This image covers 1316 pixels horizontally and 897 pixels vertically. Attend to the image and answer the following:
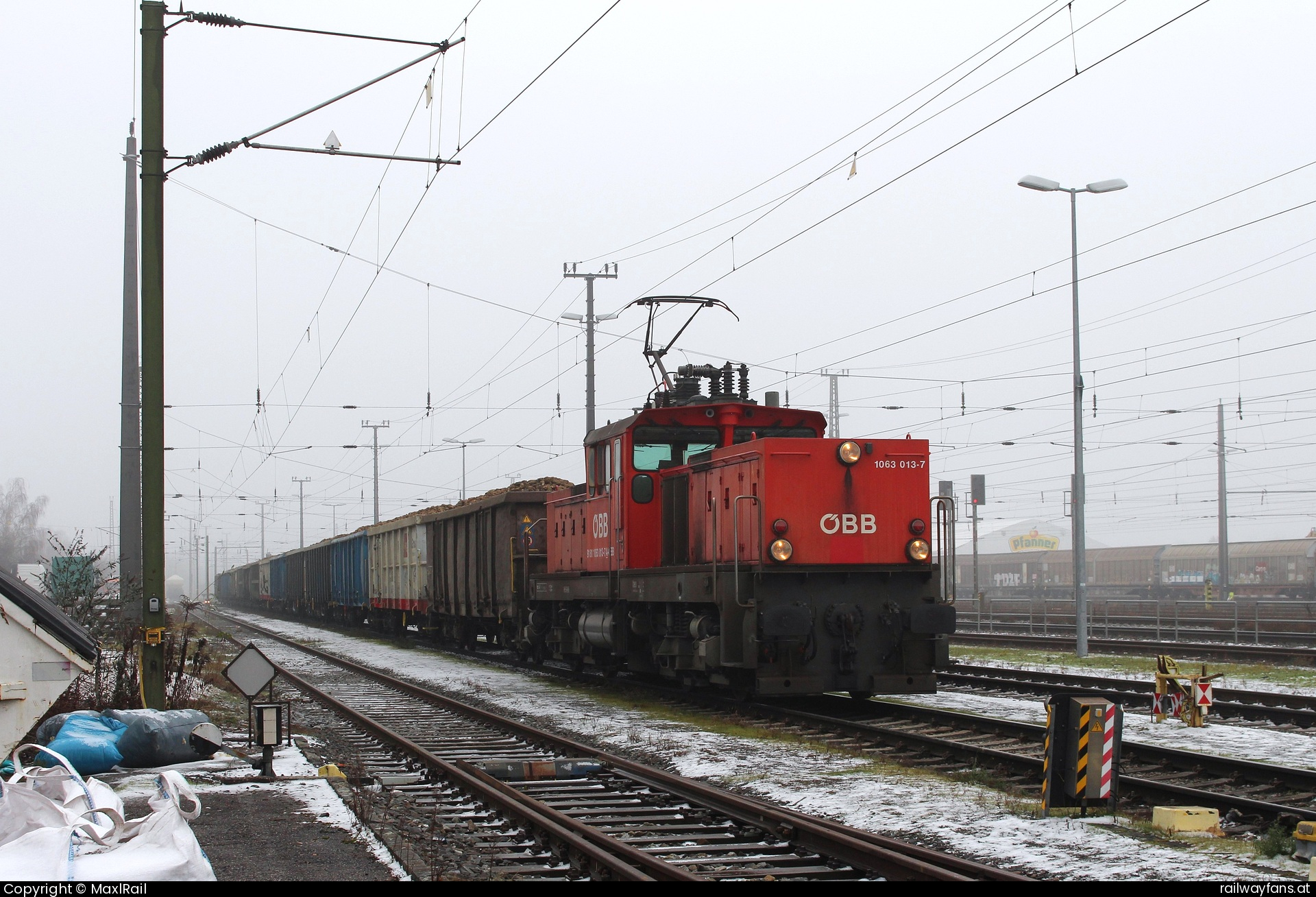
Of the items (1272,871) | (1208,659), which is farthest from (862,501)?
(1208,659)

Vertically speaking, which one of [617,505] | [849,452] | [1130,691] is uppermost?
[849,452]

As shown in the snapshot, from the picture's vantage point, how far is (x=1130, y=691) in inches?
581

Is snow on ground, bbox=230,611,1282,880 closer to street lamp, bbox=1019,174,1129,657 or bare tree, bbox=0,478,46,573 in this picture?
street lamp, bbox=1019,174,1129,657

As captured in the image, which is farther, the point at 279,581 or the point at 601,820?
the point at 279,581

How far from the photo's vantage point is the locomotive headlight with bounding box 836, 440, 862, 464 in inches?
494

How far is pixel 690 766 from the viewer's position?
32.6ft

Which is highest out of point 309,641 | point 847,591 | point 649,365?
point 649,365

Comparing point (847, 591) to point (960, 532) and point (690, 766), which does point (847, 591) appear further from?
point (960, 532)

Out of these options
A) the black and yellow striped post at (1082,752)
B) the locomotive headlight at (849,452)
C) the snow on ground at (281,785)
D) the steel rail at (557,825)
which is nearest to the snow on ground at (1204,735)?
the black and yellow striped post at (1082,752)

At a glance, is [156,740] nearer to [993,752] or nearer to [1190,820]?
[993,752]

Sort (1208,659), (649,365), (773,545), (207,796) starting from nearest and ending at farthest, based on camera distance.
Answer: (207,796)
(773,545)
(649,365)
(1208,659)

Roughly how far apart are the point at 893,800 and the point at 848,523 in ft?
14.8

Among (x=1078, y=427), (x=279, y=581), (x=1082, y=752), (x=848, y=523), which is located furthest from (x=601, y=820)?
(x=279, y=581)
